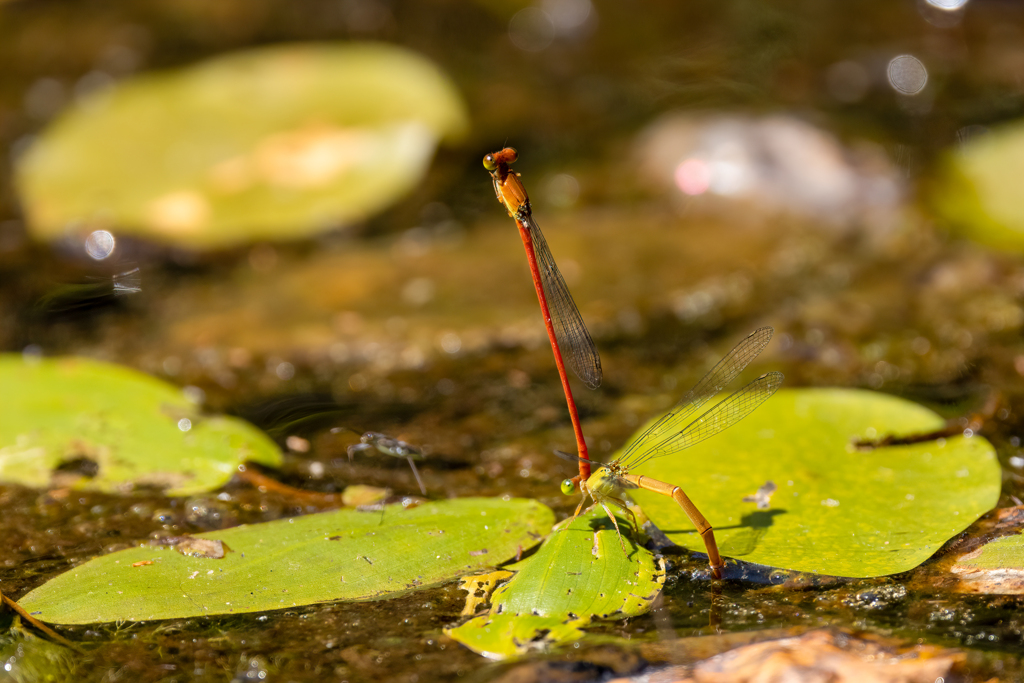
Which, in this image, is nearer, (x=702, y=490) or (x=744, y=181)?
(x=702, y=490)

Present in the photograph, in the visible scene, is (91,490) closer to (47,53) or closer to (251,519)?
(251,519)

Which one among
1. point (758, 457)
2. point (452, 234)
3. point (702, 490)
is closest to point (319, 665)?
point (702, 490)

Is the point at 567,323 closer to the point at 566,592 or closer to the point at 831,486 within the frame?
the point at 831,486

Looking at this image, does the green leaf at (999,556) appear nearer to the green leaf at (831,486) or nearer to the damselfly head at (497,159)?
the green leaf at (831,486)

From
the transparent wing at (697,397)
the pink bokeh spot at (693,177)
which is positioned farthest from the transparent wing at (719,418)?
the pink bokeh spot at (693,177)

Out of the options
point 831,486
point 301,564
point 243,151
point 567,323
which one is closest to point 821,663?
point 831,486

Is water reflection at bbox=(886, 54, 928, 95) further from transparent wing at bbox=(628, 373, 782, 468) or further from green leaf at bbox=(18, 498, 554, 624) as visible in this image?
green leaf at bbox=(18, 498, 554, 624)

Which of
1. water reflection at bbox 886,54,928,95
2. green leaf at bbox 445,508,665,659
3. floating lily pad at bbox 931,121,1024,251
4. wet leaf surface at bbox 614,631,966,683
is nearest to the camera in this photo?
wet leaf surface at bbox 614,631,966,683

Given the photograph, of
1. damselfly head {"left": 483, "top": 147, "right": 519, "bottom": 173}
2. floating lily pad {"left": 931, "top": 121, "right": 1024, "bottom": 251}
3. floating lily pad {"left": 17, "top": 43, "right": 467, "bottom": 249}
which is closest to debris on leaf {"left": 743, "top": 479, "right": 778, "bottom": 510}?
damselfly head {"left": 483, "top": 147, "right": 519, "bottom": 173}
